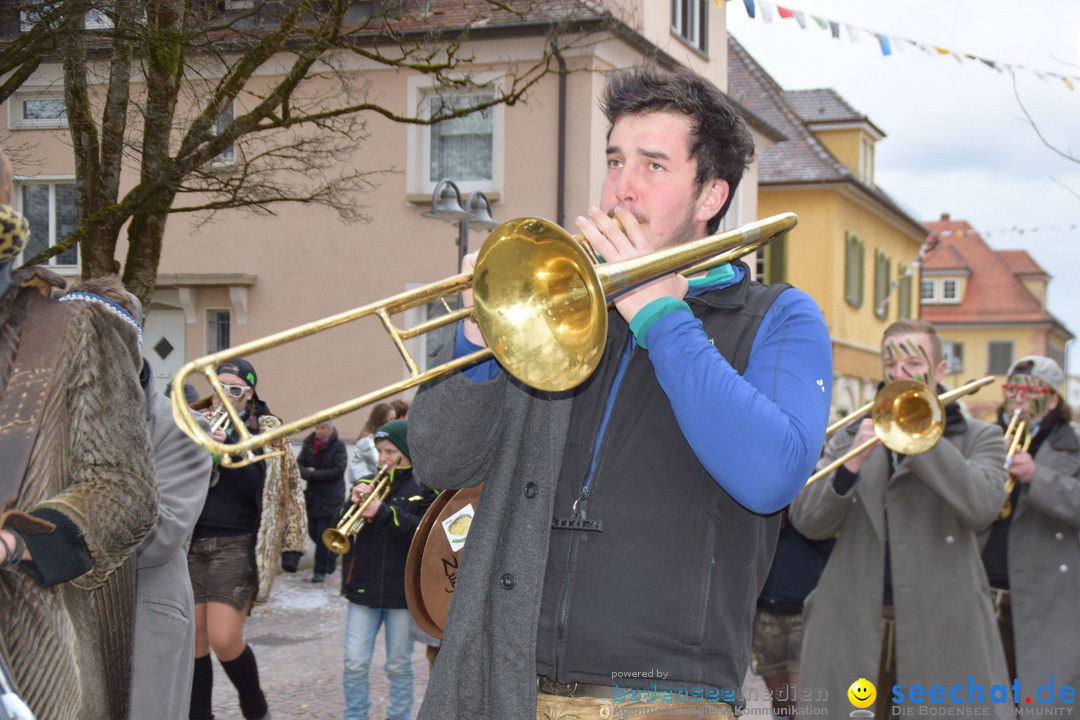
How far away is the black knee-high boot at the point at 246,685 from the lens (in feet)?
19.4

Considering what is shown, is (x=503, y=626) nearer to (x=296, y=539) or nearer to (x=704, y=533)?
(x=704, y=533)

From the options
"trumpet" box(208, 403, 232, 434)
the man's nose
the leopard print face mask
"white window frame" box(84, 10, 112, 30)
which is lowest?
"trumpet" box(208, 403, 232, 434)

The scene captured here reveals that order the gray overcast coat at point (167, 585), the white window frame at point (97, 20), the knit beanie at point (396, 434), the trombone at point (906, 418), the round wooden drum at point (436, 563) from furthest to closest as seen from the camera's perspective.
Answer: the knit beanie at point (396, 434) → the white window frame at point (97, 20) → the trombone at point (906, 418) → the gray overcast coat at point (167, 585) → the round wooden drum at point (436, 563)

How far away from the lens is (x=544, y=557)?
2234 mm

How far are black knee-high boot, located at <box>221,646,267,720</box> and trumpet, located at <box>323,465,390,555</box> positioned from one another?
717 millimetres

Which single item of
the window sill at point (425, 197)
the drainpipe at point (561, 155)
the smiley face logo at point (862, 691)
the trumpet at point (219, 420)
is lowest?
the smiley face logo at point (862, 691)

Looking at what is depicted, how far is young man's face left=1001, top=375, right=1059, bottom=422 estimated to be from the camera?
18.8ft

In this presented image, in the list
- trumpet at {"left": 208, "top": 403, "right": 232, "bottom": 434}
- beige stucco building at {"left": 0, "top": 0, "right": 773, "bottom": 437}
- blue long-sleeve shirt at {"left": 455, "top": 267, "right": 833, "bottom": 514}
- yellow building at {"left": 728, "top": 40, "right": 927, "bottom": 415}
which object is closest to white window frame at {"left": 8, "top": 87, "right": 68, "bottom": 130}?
trumpet at {"left": 208, "top": 403, "right": 232, "bottom": 434}

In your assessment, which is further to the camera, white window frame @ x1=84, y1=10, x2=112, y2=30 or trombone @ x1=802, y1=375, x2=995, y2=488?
white window frame @ x1=84, y1=10, x2=112, y2=30

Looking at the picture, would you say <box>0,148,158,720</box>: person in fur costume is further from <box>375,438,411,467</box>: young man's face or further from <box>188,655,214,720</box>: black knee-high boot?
<box>375,438,411,467</box>: young man's face

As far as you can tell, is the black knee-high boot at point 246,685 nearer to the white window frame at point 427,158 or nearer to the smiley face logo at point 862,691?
the smiley face logo at point 862,691

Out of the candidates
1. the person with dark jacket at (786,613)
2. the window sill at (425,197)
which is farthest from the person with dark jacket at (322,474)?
the person with dark jacket at (786,613)

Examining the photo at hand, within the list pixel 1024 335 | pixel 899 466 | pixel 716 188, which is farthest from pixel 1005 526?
pixel 1024 335

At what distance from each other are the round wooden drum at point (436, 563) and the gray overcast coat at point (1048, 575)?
2876mm
